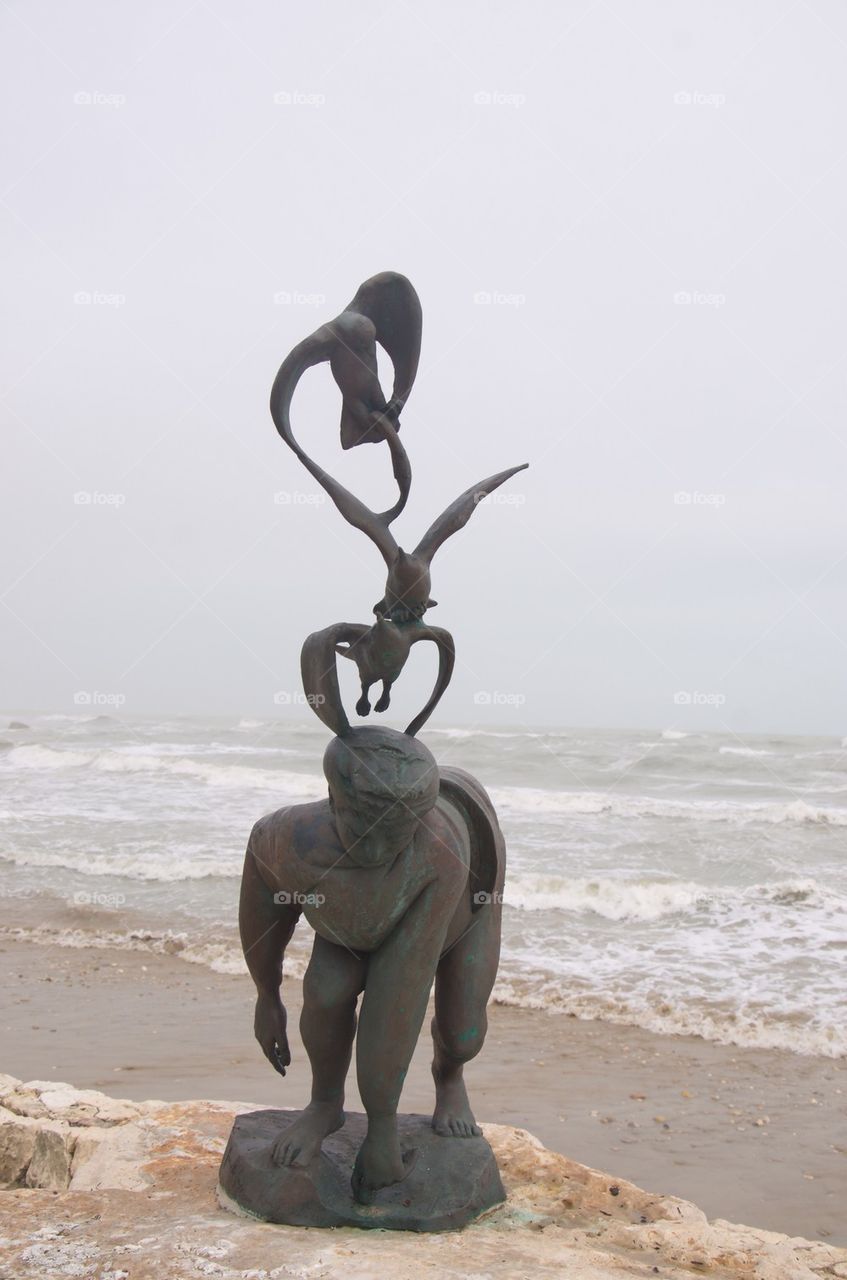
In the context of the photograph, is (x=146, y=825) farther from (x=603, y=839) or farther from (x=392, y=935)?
(x=392, y=935)

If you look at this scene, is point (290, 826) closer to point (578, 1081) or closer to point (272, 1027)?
point (272, 1027)

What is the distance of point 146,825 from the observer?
13.9m

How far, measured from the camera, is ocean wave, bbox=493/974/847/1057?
6594 millimetres

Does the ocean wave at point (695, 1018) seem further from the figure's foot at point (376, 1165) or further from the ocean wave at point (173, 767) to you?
the ocean wave at point (173, 767)

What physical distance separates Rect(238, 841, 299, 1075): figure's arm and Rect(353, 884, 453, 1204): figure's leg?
0.35 metres

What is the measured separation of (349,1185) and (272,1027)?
0.51 m

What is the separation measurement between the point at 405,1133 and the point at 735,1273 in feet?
3.10

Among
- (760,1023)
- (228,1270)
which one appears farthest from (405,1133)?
(760,1023)

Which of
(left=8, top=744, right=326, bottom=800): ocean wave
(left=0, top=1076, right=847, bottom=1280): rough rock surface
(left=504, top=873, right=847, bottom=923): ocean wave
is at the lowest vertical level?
(left=8, top=744, right=326, bottom=800): ocean wave

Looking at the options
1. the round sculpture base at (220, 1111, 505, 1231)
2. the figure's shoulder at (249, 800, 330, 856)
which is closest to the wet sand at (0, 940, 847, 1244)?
the round sculpture base at (220, 1111, 505, 1231)

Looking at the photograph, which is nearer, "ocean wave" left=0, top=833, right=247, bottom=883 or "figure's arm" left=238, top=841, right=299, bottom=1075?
"figure's arm" left=238, top=841, right=299, bottom=1075

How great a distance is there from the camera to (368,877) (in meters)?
2.68

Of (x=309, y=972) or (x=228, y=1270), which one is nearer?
(x=228, y=1270)

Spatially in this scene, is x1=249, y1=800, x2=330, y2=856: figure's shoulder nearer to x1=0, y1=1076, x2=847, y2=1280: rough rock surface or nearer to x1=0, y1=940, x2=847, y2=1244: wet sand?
x1=0, y1=1076, x2=847, y2=1280: rough rock surface
